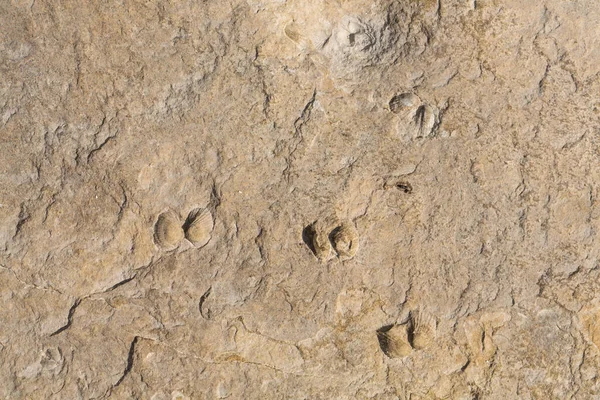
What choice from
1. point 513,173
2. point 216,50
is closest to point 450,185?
point 513,173

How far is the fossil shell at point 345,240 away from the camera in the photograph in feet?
6.58

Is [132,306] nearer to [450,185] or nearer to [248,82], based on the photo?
[248,82]

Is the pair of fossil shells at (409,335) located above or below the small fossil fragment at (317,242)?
below

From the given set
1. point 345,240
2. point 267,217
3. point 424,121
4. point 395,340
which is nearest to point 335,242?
point 345,240

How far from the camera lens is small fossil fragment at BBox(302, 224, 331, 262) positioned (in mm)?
2025

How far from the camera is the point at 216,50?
2062 millimetres

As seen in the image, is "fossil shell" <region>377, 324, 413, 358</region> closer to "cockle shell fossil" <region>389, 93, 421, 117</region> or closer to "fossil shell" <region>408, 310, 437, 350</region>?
"fossil shell" <region>408, 310, 437, 350</region>

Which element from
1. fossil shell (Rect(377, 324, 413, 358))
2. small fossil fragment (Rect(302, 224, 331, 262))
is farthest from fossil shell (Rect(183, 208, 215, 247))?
fossil shell (Rect(377, 324, 413, 358))

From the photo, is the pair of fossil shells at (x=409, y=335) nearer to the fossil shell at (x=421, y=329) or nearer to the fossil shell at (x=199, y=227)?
the fossil shell at (x=421, y=329)

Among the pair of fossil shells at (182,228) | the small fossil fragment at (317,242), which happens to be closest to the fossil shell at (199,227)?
the pair of fossil shells at (182,228)

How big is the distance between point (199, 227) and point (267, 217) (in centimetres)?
20

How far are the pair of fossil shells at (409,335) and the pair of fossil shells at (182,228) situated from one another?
59cm

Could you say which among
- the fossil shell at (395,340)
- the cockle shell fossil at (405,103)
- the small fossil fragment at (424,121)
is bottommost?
the fossil shell at (395,340)

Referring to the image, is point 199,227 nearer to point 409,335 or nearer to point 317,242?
point 317,242
